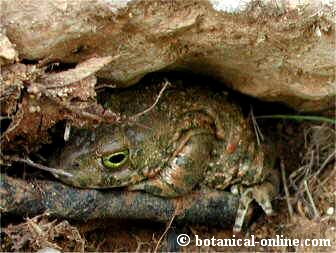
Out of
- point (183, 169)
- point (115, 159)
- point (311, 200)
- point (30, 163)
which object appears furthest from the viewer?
point (311, 200)

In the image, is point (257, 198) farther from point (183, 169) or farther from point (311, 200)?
point (183, 169)

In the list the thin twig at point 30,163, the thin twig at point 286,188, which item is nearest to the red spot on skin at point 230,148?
the thin twig at point 286,188

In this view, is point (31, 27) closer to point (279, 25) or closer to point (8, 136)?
point (8, 136)

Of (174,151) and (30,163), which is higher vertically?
(174,151)

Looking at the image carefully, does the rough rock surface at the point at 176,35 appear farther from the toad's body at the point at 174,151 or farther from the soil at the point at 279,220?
the soil at the point at 279,220

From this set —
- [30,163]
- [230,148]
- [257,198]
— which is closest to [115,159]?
[30,163]
